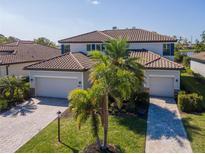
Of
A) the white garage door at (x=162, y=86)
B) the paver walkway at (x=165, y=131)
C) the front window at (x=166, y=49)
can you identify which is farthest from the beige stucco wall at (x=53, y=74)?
the front window at (x=166, y=49)

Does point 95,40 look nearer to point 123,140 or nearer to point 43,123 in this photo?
A: point 43,123

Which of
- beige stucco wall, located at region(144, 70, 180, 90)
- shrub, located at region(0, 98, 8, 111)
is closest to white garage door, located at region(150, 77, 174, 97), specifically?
beige stucco wall, located at region(144, 70, 180, 90)

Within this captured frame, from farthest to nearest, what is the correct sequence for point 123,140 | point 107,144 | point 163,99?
point 163,99 → point 123,140 → point 107,144

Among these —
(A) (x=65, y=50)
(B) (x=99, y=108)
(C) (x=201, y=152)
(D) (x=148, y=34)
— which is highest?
(D) (x=148, y=34)

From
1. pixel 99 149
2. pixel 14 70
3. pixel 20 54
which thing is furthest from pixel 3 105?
pixel 20 54

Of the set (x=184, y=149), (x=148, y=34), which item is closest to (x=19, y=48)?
(x=148, y=34)

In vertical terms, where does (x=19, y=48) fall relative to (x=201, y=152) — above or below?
above

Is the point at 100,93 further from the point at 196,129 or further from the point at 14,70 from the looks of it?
the point at 14,70
